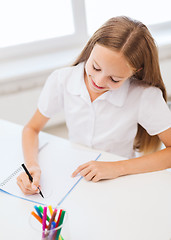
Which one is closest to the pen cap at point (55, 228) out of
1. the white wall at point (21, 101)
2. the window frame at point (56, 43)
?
the white wall at point (21, 101)

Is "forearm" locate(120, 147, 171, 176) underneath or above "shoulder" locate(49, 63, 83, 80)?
underneath

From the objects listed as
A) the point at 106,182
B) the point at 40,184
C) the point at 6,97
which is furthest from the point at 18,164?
the point at 6,97

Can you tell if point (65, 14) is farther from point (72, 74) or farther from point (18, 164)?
point (18, 164)

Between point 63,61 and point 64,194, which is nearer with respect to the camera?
point 64,194

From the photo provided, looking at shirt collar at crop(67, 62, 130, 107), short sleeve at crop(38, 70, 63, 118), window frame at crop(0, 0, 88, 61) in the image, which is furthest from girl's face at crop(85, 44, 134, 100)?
window frame at crop(0, 0, 88, 61)

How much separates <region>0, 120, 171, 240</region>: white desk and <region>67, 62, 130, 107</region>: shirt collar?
310 mm

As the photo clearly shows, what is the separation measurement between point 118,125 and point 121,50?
35 cm

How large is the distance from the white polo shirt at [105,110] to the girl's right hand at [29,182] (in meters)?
0.34

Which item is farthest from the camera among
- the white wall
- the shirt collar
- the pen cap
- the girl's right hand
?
the white wall

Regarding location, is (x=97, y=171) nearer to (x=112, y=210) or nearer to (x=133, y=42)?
(x=112, y=210)

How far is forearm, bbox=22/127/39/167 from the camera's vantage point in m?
0.92

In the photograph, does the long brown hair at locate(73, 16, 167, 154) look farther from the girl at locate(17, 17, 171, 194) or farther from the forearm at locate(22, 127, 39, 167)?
the forearm at locate(22, 127, 39, 167)

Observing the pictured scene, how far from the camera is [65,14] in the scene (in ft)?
6.35

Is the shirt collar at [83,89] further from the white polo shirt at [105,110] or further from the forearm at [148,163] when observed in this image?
the forearm at [148,163]
